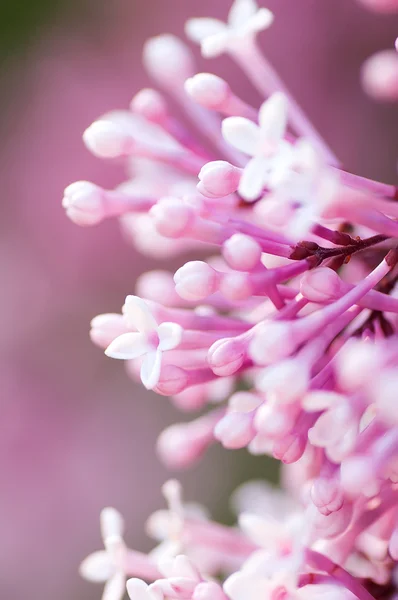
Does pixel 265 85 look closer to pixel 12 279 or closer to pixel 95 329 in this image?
pixel 95 329

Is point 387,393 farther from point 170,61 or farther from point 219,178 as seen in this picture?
point 170,61

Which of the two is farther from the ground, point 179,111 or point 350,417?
point 179,111

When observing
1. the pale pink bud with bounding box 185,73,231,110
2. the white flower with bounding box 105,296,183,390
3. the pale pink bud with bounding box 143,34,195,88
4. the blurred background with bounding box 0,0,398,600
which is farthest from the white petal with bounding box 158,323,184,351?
the blurred background with bounding box 0,0,398,600

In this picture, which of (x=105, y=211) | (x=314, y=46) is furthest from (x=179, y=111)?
(x=105, y=211)

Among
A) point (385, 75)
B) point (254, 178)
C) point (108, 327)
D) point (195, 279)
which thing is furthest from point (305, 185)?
point (385, 75)

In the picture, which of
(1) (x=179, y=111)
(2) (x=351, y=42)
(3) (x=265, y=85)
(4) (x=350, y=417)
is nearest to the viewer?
(4) (x=350, y=417)
